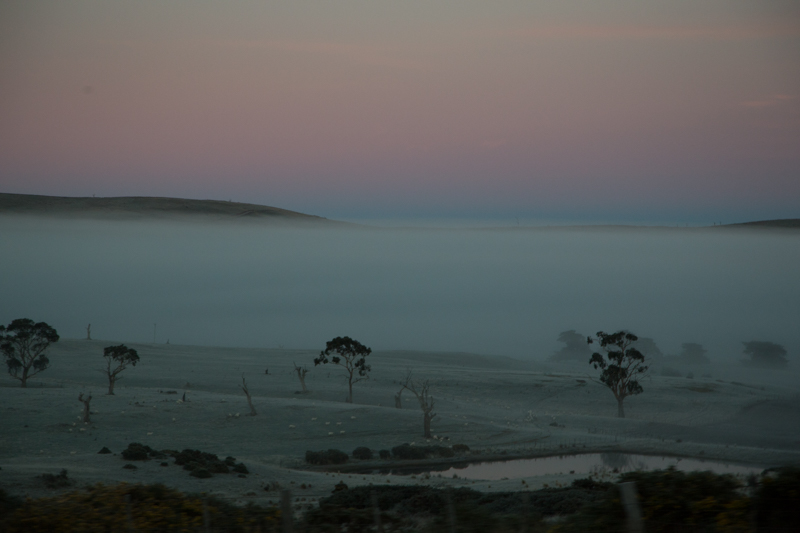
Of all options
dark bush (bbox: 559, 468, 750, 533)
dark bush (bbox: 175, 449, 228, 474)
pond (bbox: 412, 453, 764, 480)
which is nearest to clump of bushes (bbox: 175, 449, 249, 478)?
dark bush (bbox: 175, 449, 228, 474)

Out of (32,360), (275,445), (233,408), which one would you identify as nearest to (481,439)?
(275,445)

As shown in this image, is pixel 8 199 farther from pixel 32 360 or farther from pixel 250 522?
pixel 250 522

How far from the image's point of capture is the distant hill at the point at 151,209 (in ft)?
426

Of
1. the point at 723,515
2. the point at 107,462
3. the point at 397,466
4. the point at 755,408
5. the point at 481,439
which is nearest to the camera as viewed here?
the point at 723,515

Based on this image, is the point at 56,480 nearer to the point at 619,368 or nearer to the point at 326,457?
the point at 326,457

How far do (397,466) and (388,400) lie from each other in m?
25.3

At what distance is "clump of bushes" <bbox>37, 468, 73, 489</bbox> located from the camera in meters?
20.3

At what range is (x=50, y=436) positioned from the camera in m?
34.4

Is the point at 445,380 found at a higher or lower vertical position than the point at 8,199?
lower

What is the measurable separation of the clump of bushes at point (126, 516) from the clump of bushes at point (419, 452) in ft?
82.4

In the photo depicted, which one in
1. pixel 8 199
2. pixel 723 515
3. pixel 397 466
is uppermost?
pixel 8 199

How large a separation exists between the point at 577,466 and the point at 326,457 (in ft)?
40.9

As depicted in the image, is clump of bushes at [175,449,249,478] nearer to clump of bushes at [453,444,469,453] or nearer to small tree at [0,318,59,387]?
clump of bushes at [453,444,469,453]

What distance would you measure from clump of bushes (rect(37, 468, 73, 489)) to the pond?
1478 centimetres
